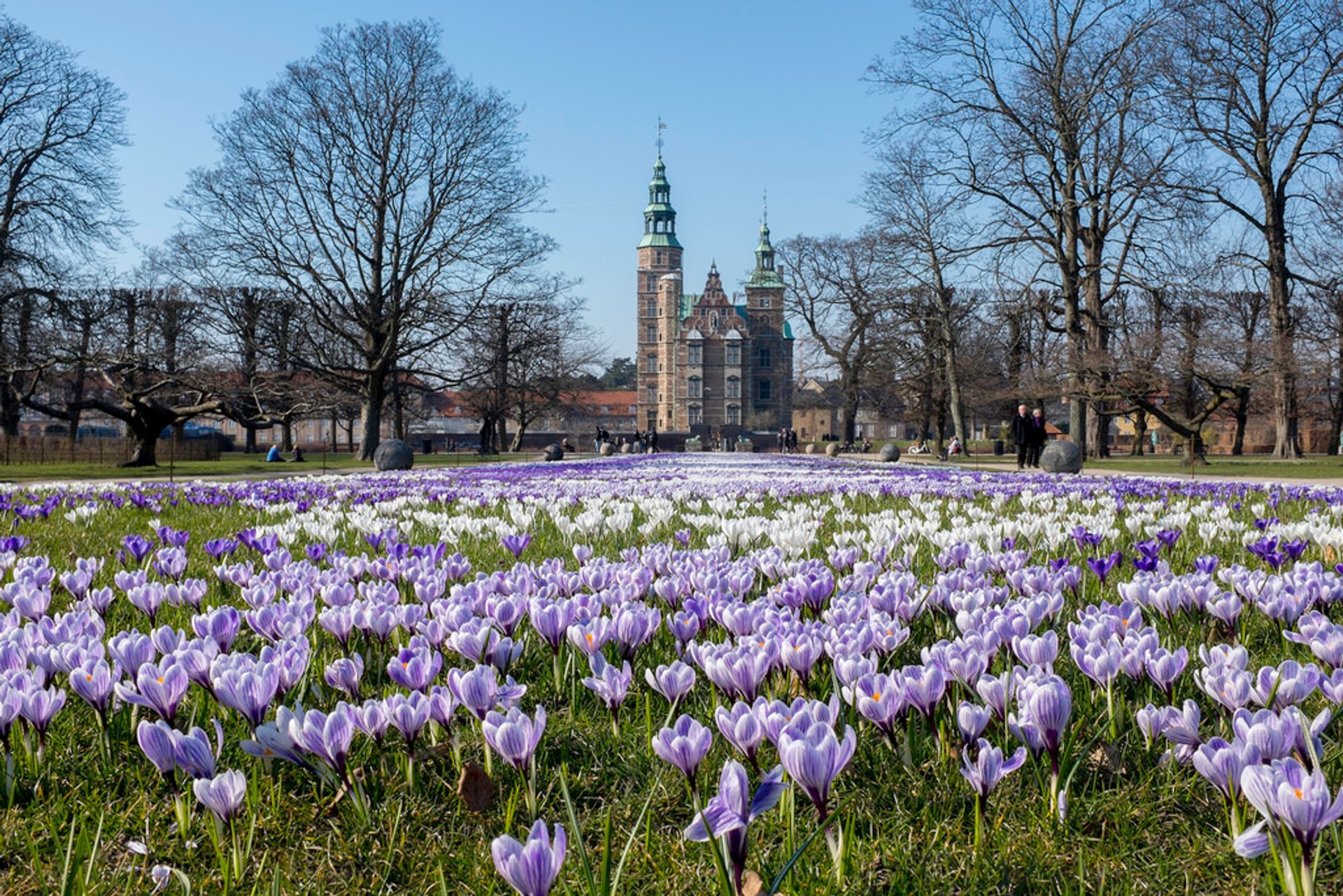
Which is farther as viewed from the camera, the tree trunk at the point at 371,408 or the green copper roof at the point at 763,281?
the green copper roof at the point at 763,281

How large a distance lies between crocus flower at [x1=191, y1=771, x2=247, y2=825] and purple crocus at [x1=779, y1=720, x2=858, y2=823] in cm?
79

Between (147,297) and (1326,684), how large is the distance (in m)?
48.4

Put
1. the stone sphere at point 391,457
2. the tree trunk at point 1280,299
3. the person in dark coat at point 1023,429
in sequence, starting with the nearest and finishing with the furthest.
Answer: the stone sphere at point 391,457
the person in dark coat at point 1023,429
the tree trunk at point 1280,299

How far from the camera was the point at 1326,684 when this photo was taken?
6.02 ft

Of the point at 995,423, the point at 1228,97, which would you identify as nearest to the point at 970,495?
the point at 1228,97

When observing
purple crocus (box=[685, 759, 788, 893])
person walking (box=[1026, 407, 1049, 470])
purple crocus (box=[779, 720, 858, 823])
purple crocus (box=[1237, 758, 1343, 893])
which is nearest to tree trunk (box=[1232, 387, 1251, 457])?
person walking (box=[1026, 407, 1049, 470])

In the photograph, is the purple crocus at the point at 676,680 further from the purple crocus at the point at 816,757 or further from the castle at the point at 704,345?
the castle at the point at 704,345

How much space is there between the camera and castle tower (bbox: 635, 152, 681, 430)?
121m

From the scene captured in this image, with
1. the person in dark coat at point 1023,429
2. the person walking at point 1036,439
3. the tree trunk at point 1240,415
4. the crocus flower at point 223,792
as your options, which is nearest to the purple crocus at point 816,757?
the crocus flower at point 223,792

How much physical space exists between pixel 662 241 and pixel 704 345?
16953 millimetres

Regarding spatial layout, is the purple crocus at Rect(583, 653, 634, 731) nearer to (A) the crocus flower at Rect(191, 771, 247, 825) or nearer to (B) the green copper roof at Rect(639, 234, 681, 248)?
(A) the crocus flower at Rect(191, 771, 247, 825)

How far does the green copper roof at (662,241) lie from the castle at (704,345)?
0.09m

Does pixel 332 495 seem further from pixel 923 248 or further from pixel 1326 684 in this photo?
pixel 923 248

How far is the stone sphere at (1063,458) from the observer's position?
18109mm
